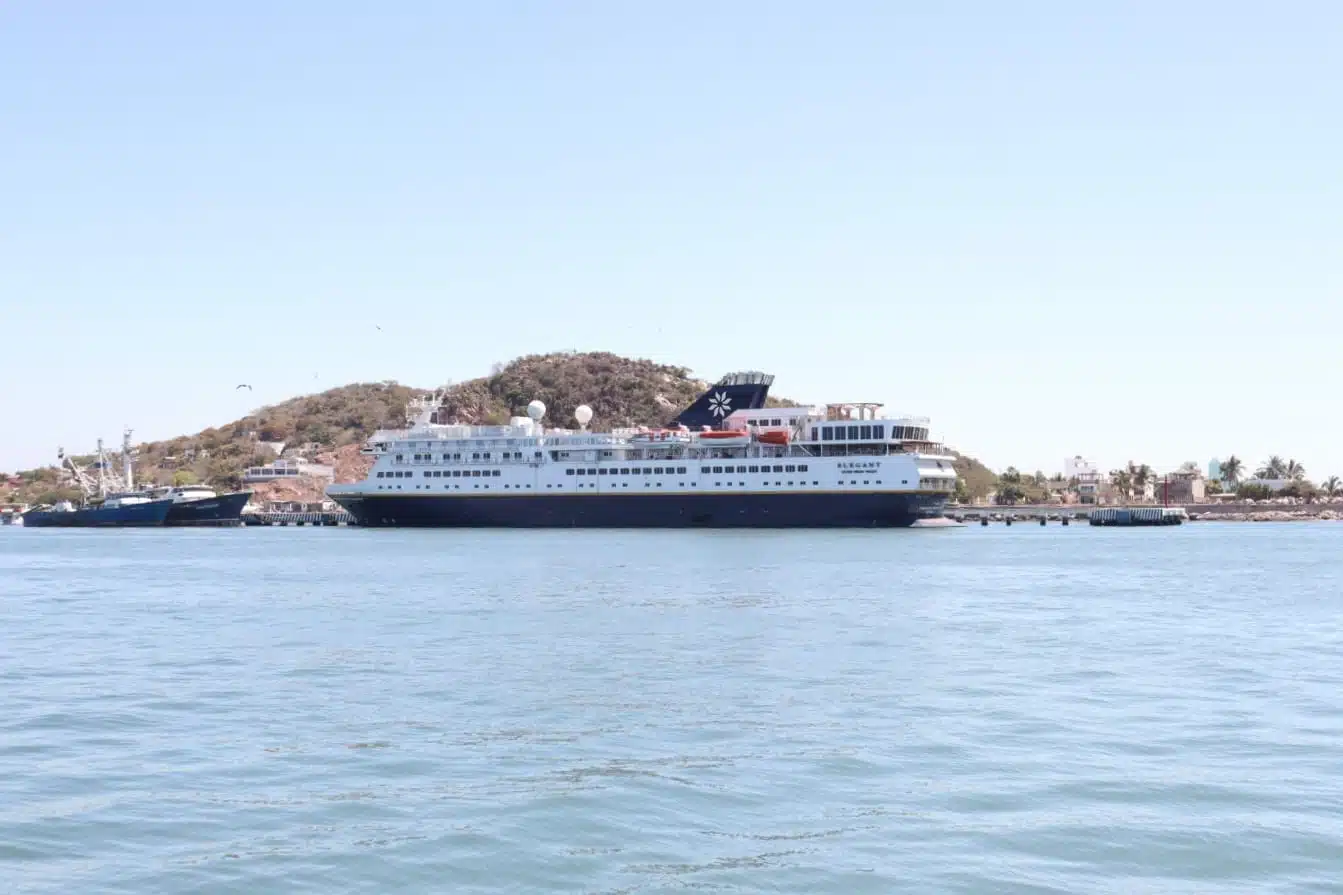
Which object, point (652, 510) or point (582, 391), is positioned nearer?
point (652, 510)

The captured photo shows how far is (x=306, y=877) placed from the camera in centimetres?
999

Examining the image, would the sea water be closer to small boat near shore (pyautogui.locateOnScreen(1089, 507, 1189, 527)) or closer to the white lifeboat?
the white lifeboat

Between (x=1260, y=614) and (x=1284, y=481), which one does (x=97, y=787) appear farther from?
(x=1284, y=481)

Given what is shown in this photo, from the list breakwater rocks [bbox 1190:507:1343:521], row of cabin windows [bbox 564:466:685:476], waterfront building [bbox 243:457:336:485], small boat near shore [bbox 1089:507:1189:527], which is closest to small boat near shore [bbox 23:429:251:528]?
waterfront building [bbox 243:457:336:485]

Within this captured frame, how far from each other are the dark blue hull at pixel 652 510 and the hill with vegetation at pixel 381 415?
199 feet

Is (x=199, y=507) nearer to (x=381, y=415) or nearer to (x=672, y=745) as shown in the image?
(x=381, y=415)

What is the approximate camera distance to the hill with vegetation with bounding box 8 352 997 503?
513 feet

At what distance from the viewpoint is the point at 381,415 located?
173 metres

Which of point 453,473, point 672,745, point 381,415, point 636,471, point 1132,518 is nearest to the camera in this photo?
point 672,745

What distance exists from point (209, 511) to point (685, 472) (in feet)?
156

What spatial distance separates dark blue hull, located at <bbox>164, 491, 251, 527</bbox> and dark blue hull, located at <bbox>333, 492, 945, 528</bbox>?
965 inches

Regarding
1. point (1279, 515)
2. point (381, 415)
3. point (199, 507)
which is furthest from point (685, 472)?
point (381, 415)

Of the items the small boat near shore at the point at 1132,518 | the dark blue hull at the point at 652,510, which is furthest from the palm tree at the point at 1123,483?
the dark blue hull at the point at 652,510

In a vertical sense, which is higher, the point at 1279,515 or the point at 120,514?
the point at 120,514
